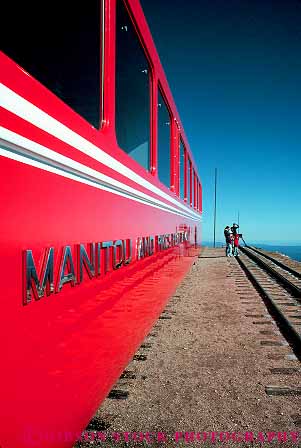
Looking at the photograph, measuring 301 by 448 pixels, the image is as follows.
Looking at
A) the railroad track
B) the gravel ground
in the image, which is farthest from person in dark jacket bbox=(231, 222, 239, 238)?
the gravel ground

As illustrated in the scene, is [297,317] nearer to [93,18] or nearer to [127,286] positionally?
[127,286]

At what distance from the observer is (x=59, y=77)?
3.03 meters

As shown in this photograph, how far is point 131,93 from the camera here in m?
2.97

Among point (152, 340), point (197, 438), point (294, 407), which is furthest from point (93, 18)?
point (152, 340)

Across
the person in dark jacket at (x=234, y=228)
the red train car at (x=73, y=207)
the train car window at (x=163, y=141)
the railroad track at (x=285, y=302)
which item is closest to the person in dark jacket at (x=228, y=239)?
the person in dark jacket at (x=234, y=228)

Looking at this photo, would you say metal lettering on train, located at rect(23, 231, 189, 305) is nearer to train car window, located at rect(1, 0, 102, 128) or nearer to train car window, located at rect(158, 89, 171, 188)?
train car window, located at rect(1, 0, 102, 128)

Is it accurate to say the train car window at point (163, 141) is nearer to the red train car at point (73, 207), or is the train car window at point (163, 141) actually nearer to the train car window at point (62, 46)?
the red train car at point (73, 207)

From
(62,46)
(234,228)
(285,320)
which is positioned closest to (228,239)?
(234,228)

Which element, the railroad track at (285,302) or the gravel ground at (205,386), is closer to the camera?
the gravel ground at (205,386)

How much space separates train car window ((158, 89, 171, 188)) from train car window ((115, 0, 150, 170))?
54cm

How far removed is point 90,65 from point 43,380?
6.52ft

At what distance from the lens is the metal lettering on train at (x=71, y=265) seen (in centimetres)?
135

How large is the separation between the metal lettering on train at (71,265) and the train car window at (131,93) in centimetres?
75

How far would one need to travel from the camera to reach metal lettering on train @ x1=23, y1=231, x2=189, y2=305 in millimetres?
1348
